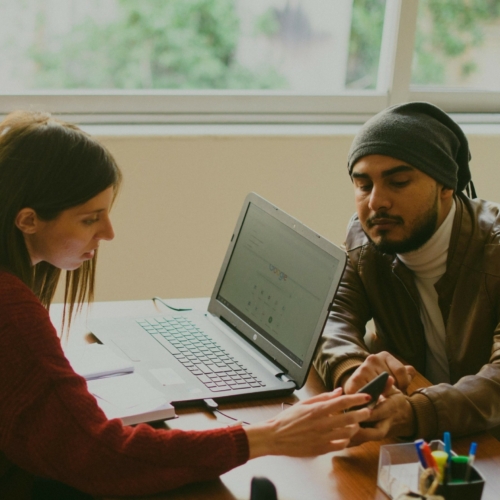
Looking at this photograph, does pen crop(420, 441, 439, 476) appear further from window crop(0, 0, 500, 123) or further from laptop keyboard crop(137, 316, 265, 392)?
window crop(0, 0, 500, 123)

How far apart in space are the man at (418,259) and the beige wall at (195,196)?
0.97 metres

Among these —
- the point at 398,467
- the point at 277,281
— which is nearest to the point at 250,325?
the point at 277,281

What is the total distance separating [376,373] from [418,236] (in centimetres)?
41

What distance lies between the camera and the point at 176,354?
Result: 4.90 feet

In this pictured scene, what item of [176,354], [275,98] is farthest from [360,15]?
[176,354]

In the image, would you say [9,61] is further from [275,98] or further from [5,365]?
[5,365]

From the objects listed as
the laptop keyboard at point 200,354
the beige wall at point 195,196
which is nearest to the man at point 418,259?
the laptop keyboard at point 200,354

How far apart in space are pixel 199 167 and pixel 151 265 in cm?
38

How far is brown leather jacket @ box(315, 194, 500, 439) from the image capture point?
4.29 ft

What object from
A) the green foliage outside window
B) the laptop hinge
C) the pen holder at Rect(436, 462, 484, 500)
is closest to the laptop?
the laptop hinge

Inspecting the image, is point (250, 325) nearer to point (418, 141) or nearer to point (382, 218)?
point (382, 218)

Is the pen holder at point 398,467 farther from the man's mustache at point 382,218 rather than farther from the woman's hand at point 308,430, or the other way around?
the man's mustache at point 382,218

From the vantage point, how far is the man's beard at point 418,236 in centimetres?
163

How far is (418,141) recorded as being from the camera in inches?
→ 63.3
